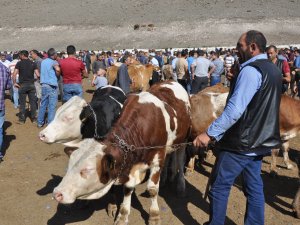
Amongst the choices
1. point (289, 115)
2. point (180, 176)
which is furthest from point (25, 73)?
point (289, 115)

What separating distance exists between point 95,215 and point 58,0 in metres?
92.2

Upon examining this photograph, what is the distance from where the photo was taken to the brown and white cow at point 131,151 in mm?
3701

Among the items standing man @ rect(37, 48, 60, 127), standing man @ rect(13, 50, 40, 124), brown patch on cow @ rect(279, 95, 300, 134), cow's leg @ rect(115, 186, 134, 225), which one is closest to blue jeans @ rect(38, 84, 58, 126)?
standing man @ rect(37, 48, 60, 127)

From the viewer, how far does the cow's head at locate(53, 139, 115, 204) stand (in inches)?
143

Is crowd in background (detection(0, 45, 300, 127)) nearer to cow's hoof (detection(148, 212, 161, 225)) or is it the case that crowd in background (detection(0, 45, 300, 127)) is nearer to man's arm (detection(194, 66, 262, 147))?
man's arm (detection(194, 66, 262, 147))

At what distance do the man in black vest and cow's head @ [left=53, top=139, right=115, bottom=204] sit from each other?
101cm

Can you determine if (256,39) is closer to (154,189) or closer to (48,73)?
(154,189)

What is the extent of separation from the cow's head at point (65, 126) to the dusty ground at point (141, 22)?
52644 mm

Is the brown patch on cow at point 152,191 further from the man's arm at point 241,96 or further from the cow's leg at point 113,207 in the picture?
the man's arm at point 241,96

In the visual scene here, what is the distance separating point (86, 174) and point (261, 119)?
1.87 meters

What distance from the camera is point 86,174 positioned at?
3686 mm

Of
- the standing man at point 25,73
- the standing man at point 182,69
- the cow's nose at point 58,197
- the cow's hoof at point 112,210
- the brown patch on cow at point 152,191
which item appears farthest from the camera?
the standing man at point 182,69

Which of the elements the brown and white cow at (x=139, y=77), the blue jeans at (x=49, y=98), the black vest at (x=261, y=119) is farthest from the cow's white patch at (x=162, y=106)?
the brown and white cow at (x=139, y=77)

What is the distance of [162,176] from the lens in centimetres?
660
